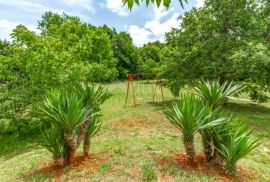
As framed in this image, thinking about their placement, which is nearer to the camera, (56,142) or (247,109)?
(56,142)

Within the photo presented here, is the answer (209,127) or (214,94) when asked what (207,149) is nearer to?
(209,127)

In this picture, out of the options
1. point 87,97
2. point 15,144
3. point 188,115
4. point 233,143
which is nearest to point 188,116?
point 188,115

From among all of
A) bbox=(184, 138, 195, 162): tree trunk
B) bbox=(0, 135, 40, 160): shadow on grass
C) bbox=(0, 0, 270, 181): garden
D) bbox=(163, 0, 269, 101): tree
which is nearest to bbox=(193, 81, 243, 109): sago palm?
bbox=(0, 0, 270, 181): garden

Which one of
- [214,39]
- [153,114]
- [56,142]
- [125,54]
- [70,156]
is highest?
[125,54]

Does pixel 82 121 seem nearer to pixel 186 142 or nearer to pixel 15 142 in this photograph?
pixel 186 142

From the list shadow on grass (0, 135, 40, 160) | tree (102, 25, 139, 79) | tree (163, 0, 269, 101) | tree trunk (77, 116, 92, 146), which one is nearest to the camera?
tree trunk (77, 116, 92, 146)

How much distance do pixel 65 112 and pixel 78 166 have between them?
1153 millimetres

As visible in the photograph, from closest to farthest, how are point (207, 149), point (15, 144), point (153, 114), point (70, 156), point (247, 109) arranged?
point (207, 149) → point (70, 156) → point (15, 144) → point (153, 114) → point (247, 109)

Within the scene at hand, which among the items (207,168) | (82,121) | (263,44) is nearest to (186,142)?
(207,168)

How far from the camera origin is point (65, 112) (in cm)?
616

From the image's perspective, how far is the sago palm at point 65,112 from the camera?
6043 mm

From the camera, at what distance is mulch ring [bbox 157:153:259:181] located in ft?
19.6

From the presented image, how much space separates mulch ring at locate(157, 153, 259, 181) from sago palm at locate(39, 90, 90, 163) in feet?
6.00

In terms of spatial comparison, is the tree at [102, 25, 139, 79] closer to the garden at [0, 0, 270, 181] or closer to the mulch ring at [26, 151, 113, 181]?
the garden at [0, 0, 270, 181]
